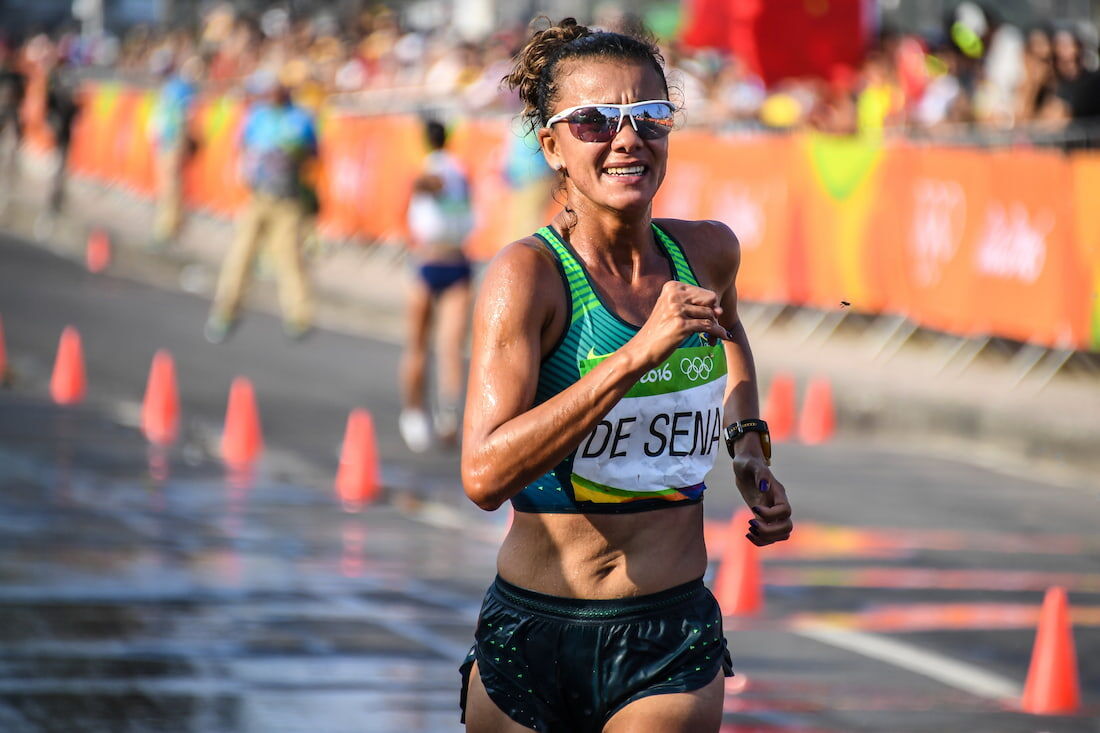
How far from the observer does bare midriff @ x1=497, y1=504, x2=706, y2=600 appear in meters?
4.10

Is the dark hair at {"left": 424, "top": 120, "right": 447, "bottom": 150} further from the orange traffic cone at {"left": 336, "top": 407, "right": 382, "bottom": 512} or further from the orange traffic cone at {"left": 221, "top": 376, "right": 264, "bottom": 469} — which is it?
the orange traffic cone at {"left": 336, "top": 407, "right": 382, "bottom": 512}

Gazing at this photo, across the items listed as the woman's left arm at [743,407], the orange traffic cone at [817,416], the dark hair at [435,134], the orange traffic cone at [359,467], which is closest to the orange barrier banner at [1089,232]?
the orange traffic cone at [817,416]

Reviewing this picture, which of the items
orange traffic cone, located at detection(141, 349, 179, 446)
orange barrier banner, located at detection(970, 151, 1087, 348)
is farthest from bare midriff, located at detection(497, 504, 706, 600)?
orange barrier banner, located at detection(970, 151, 1087, 348)

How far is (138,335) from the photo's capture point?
19.0 metres

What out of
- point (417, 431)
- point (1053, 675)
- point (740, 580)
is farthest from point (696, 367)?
point (417, 431)

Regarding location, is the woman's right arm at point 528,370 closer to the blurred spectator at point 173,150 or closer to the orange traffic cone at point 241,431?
the orange traffic cone at point 241,431

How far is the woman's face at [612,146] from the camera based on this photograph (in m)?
4.04

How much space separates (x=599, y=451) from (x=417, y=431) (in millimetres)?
9820

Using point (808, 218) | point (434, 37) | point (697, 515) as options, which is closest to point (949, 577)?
point (697, 515)

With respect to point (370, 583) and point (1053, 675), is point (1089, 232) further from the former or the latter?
point (1053, 675)

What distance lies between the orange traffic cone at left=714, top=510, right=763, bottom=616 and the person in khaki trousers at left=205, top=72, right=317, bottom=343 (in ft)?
35.8

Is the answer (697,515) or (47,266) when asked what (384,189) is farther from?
(697,515)

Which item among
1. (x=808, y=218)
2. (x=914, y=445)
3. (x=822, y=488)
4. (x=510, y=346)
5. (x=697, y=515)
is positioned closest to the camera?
(x=510, y=346)

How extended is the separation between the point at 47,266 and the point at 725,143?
976 cm
